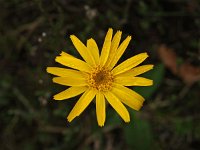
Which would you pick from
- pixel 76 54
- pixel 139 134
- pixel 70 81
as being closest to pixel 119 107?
pixel 70 81

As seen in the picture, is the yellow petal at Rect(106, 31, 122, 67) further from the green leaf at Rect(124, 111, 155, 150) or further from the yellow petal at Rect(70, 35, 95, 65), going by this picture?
the green leaf at Rect(124, 111, 155, 150)

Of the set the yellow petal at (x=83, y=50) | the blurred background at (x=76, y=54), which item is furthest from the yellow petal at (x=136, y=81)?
the blurred background at (x=76, y=54)

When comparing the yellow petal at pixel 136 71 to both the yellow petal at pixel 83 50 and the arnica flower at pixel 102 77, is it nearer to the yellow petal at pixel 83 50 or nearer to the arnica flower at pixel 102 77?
the arnica flower at pixel 102 77

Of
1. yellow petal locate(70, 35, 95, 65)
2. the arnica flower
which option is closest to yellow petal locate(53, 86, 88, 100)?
the arnica flower

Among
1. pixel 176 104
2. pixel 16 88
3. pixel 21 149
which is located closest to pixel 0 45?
pixel 16 88

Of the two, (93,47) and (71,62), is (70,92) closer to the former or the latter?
(71,62)

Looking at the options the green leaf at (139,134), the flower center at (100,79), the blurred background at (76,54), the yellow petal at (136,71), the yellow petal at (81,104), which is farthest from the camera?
the blurred background at (76,54)
